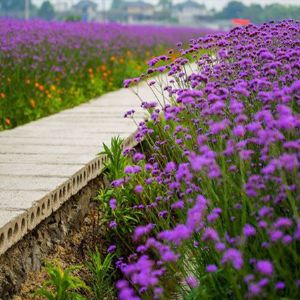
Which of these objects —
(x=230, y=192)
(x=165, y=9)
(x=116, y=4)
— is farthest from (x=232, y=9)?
(x=230, y=192)

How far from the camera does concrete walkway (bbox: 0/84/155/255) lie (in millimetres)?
3305

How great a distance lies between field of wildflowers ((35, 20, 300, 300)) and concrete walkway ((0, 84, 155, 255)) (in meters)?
0.28

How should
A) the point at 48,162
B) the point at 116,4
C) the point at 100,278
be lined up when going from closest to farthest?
the point at 100,278 < the point at 48,162 < the point at 116,4

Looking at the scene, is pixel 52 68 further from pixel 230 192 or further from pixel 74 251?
pixel 230 192

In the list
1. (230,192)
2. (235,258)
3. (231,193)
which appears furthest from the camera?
(231,193)

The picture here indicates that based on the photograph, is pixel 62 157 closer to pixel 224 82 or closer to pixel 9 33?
pixel 224 82

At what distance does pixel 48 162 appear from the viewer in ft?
14.4

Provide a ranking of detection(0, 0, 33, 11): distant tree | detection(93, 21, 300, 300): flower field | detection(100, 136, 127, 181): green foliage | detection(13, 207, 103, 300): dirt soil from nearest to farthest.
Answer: detection(93, 21, 300, 300): flower field < detection(13, 207, 103, 300): dirt soil < detection(100, 136, 127, 181): green foliage < detection(0, 0, 33, 11): distant tree

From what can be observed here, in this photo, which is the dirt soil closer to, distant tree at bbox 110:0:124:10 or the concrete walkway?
the concrete walkway

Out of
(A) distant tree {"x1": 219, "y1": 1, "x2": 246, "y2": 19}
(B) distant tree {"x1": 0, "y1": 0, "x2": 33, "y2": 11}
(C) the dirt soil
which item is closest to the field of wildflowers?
(C) the dirt soil

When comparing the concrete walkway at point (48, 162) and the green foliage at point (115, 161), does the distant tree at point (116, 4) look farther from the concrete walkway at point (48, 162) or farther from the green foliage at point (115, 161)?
the green foliage at point (115, 161)

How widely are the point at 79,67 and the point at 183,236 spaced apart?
8.19 meters

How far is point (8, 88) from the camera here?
24.6 feet

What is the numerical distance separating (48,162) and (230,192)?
207 cm
